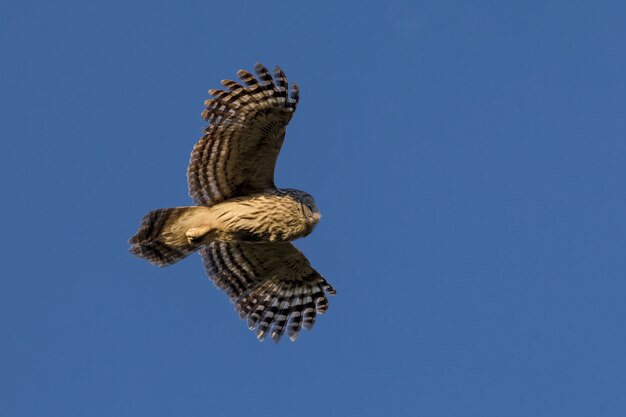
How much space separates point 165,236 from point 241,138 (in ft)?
6.95

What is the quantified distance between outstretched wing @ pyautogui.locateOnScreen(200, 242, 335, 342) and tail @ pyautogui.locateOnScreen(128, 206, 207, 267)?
3.39 ft

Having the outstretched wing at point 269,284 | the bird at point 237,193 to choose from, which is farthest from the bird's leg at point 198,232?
the outstretched wing at point 269,284

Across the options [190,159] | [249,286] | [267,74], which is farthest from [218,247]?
[267,74]

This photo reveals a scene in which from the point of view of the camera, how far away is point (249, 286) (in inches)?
828

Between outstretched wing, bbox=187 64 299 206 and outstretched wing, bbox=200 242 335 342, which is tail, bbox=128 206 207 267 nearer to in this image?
outstretched wing, bbox=187 64 299 206

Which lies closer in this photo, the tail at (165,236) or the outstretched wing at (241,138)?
the outstretched wing at (241,138)

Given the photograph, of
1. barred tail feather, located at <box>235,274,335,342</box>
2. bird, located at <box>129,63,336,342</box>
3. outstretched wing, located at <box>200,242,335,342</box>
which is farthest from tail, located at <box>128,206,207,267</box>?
barred tail feather, located at <box>235,274,335,342</box>

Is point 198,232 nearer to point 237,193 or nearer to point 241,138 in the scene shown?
point 237,193

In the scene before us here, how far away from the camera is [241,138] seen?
62.2 feet

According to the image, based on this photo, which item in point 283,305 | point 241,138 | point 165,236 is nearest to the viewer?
point 241,138

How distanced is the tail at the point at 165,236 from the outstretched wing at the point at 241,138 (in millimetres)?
371

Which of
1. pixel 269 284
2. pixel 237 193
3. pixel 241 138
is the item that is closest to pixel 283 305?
pixel 269 284

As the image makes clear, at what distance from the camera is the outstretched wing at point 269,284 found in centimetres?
2080

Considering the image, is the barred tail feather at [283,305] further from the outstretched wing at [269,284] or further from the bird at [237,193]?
the bird at [237,193]
